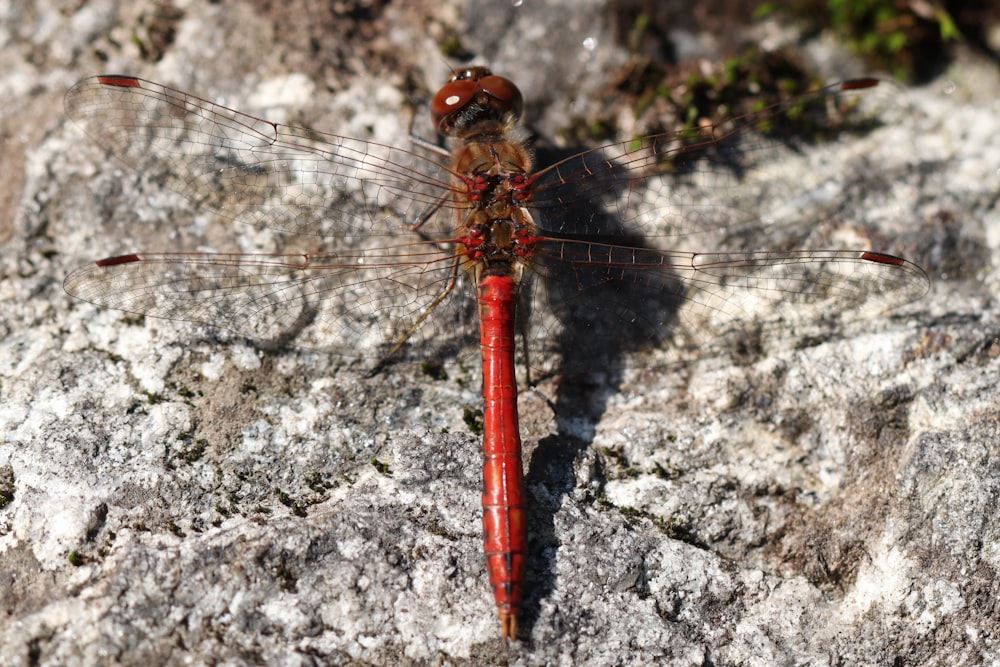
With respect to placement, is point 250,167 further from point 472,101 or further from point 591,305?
point 591,305

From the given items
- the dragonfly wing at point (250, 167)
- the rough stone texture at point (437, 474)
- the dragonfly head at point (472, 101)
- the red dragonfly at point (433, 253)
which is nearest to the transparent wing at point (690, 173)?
the red dragonfly at point (433, 253)

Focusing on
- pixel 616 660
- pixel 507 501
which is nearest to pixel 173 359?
pixel 507 501

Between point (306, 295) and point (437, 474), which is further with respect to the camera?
point (306, 295)

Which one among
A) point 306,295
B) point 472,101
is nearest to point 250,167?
point 306,295

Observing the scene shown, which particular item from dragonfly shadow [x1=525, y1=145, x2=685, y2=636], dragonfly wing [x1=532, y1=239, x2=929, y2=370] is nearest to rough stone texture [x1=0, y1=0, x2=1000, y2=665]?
dragonfly shadow [x1=525, y1=145, x2=685, y2=636]

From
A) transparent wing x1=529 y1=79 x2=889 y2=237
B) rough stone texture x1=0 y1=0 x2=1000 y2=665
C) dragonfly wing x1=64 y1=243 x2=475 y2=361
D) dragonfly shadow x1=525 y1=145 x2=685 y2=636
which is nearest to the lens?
rough stone texture x1=0 y1=0 x2=1000 y2=665

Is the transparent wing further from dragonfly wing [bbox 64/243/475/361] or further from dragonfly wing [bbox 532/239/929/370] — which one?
dragonfly wing [bbox 64/243/475/361]
